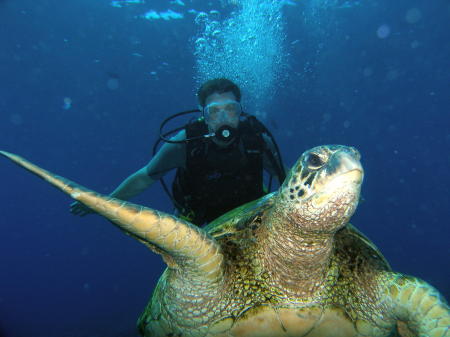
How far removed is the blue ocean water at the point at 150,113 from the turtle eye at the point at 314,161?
11684 millimetres

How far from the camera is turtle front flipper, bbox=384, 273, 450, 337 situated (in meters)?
1.60

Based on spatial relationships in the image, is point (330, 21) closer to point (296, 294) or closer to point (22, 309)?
point (296, 294)

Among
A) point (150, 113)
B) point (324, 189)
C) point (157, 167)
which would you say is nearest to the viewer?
point (324, 189)

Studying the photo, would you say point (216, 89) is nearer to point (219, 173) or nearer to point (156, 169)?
point (219, 173)

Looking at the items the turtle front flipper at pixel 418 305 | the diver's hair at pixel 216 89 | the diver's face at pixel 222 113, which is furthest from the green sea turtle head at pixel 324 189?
the diver's hair at pixel 216 89

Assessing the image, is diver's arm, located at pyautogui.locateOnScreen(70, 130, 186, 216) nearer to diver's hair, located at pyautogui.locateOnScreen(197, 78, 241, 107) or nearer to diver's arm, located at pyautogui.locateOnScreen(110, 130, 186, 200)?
diver's arm, located at pyautogui.locateOnScreen(110, 130, 186, 200)

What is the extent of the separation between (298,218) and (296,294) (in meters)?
0.61

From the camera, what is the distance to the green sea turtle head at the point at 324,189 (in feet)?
3.89

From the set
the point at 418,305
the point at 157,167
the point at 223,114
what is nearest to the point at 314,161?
the point at 418,305

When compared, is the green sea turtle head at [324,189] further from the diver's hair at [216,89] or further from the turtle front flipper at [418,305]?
the diver's hair at [216,89]

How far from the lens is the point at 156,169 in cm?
353

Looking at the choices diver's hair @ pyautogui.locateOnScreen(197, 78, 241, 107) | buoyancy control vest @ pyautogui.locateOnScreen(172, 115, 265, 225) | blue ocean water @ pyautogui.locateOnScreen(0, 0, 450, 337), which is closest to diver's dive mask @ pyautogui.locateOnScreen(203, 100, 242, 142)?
buoyancy control vest @ pyautogui.locateOnScreen(172, 115, 265, 225)

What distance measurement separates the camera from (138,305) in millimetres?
17469

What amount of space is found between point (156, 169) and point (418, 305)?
9.31 feet
